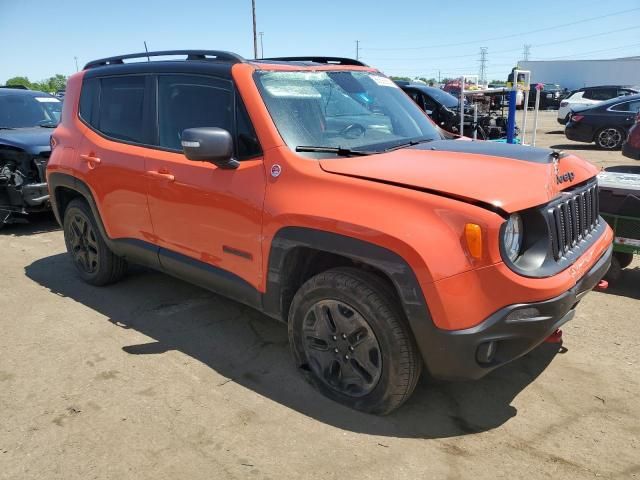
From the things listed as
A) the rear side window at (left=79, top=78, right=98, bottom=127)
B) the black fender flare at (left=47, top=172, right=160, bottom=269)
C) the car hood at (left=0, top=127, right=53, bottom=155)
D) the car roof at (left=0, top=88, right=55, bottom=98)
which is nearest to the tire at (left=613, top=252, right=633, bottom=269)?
the black fender flare at (left=47, top=172, right=160, bottom=269)

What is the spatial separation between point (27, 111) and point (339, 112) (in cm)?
683

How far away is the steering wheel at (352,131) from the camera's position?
336cm

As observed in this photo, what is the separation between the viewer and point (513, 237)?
2.61m

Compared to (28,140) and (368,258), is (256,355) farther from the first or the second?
(28,140)

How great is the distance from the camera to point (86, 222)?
489cm

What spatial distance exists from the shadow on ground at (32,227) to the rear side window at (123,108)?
3529 mm

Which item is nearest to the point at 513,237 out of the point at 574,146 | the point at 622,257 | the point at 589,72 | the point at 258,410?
the point at 258,410

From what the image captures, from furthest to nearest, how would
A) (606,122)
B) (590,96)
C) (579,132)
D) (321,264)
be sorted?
(590,96) → (579,132) → (606,122) → (321,264)

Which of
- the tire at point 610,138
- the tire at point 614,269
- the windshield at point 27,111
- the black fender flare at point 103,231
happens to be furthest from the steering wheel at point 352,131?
the tire at point 610,138

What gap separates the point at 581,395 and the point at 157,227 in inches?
118

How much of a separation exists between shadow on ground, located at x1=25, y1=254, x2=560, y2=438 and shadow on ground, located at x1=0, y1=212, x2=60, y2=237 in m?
2.15

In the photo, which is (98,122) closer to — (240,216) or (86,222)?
(86,222)

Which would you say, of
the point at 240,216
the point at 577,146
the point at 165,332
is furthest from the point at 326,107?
the point at 577,146

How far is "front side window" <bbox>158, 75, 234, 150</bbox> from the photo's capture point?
346cm
